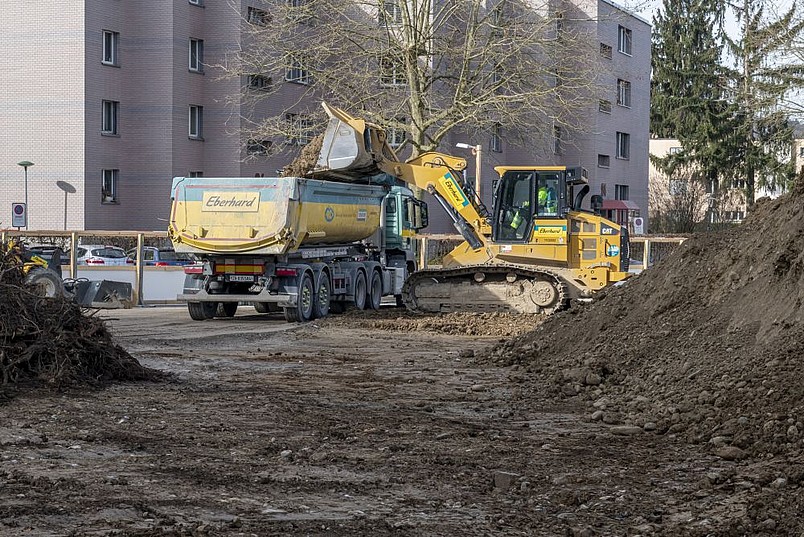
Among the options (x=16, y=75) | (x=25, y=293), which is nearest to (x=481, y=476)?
(x=25, y=293)

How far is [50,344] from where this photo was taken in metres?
12.6

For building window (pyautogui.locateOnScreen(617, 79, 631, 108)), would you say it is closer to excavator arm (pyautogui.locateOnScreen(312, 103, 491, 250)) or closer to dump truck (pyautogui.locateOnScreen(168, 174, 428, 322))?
excavator arm (pyautogui.locateOnScreen(312, 103, 491, 250))

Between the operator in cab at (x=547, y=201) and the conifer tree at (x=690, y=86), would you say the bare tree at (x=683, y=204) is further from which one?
the operator in cab at (x=547, y=201)

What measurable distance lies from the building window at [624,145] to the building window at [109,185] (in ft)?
99.6

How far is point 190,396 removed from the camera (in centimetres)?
1230

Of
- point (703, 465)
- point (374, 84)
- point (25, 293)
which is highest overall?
point (374, 84)

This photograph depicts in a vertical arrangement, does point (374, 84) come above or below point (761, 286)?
above

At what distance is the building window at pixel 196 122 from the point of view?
160 feet

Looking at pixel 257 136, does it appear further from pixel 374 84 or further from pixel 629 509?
pixel 629 509

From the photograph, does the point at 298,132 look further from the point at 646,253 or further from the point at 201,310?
the point at 201,310

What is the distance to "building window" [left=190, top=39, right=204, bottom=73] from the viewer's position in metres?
48.3

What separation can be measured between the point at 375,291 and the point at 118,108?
23670mm

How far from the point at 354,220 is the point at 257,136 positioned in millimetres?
14585

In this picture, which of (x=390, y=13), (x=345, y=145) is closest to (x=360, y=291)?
(x=345, y=145)
